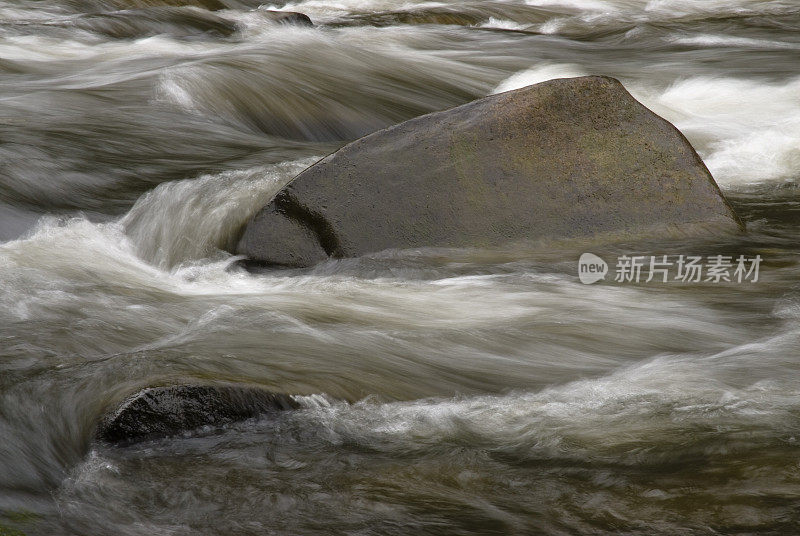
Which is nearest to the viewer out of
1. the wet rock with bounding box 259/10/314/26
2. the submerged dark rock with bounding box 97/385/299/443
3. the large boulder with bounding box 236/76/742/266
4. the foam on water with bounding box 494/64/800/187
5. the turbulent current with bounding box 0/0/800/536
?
the turbulent current with bounding box 0/0/800/536

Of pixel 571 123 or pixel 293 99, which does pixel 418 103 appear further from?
pixel 571 123

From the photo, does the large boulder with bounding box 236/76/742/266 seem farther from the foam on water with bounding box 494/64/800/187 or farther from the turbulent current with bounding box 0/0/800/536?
the foam on water with bounding box 494/64/800/187

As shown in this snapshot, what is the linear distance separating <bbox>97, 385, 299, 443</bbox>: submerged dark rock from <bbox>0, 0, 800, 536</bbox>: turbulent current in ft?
0.16

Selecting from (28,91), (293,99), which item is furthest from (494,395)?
(28,91)

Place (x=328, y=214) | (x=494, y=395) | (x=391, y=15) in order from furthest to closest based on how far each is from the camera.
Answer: (x=391, y=15) → (x=328, y=214) → (x=494, y=395)

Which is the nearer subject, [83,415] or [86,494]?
[86,494]

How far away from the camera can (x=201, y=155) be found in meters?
5.77

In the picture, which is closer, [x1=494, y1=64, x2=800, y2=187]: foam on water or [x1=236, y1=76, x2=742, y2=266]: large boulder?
[x1=236, y1=76, x2=742, y2=266]: large boulder

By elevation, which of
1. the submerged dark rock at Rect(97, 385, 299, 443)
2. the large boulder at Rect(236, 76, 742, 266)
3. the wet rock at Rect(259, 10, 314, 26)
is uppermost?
the wet rock at Rect(259, 10, 314, 26)

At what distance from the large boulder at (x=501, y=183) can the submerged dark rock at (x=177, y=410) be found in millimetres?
1652

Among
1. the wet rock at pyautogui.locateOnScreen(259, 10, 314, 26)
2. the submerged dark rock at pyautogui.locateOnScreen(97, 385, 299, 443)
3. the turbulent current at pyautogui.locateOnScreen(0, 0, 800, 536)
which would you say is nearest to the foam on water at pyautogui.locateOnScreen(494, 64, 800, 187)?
the turbulent current at pyautogui.locateOnScreen(0, 0, 800, 536)

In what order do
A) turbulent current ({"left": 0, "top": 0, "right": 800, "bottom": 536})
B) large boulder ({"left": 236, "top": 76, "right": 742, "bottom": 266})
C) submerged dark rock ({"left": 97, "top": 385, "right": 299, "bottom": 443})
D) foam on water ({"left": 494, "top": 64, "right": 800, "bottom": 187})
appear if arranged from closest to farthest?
turbulent current ({"left": 0, "top": 0, "right": 800, "bottom": 536}) → submerged dark rock ({"left": 97, "top": 385, "right": 299, "bottom": 443}) → large boulder ({"left": 236, "top": 76, "right": 742, "bottom": 266}) → foam on water ({"left": 494, "top": 64, "right": 800, "bottom": 187})

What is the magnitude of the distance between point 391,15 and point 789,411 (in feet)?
32.2

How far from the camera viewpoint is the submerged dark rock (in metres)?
2.87
